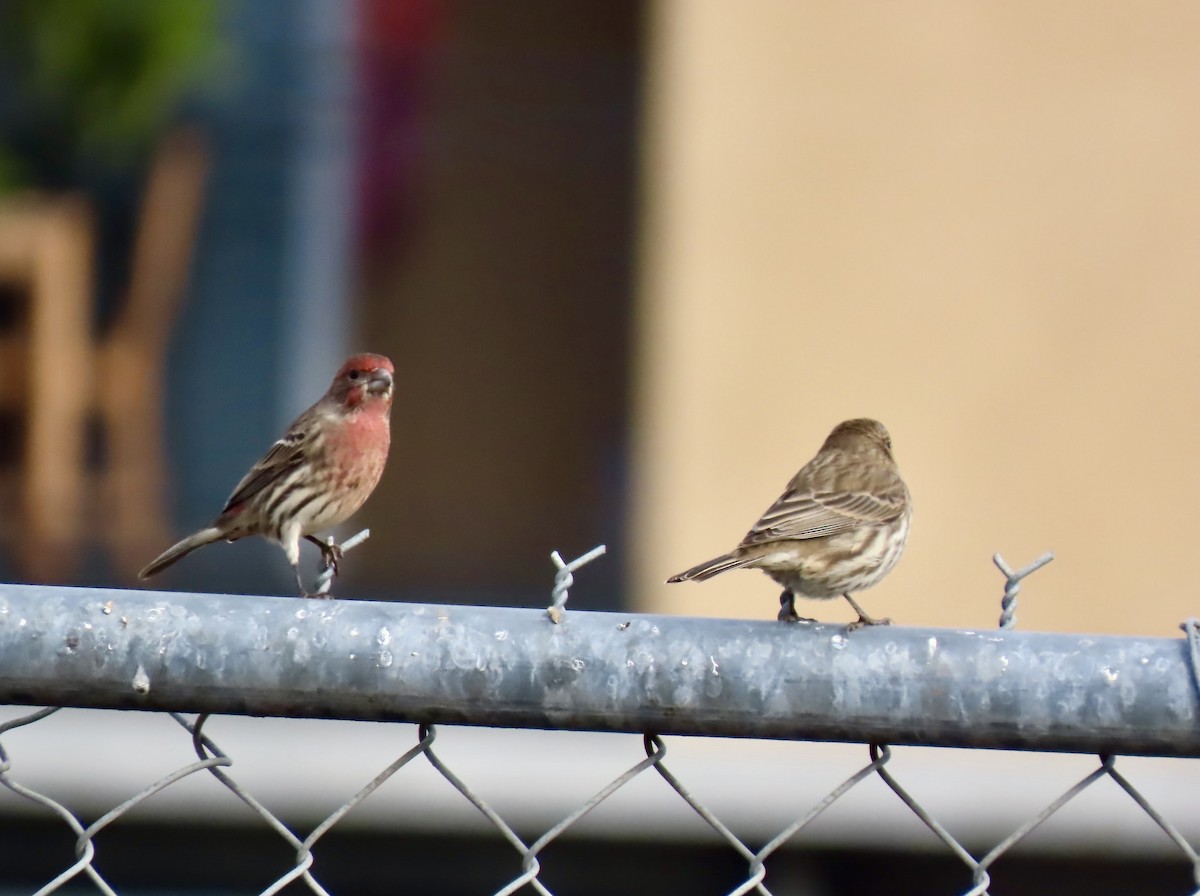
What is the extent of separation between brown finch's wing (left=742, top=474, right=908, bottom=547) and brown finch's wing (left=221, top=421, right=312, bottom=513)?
1105 mm

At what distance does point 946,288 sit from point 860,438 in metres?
3.11

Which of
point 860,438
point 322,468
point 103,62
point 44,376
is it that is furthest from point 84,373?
point 860,438

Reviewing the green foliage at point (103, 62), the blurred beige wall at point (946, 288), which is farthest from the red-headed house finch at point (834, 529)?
the green foliage at point (103, 62)

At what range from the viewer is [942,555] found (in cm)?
757

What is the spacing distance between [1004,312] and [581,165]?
3559 millimetres

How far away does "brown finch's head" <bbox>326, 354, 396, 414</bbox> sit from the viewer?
399cm

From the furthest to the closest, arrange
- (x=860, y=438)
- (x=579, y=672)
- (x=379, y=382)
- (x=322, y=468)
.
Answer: (x=860, y=438) → (x=322, y=468) → (x=379, y=382) → (x=579, y=672)

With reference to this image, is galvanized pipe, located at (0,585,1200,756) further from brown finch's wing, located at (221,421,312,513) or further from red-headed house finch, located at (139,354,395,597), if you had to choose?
brown finch's wing, located at (221,421,312,513)

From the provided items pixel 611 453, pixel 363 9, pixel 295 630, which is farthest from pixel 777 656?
pixel 611 453

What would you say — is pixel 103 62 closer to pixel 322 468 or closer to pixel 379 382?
pixel 322 468

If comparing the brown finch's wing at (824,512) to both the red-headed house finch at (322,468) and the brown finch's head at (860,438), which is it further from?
the red-headed house finch at (322,468)

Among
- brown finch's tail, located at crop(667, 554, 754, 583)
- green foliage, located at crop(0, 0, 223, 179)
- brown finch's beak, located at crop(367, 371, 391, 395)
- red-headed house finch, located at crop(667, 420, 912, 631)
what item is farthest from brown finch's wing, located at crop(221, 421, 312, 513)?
green foliage, located at crop(0, 0, 223, 179)

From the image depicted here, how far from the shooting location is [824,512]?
4016 millimetres

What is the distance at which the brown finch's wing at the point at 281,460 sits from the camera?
4.39 m
